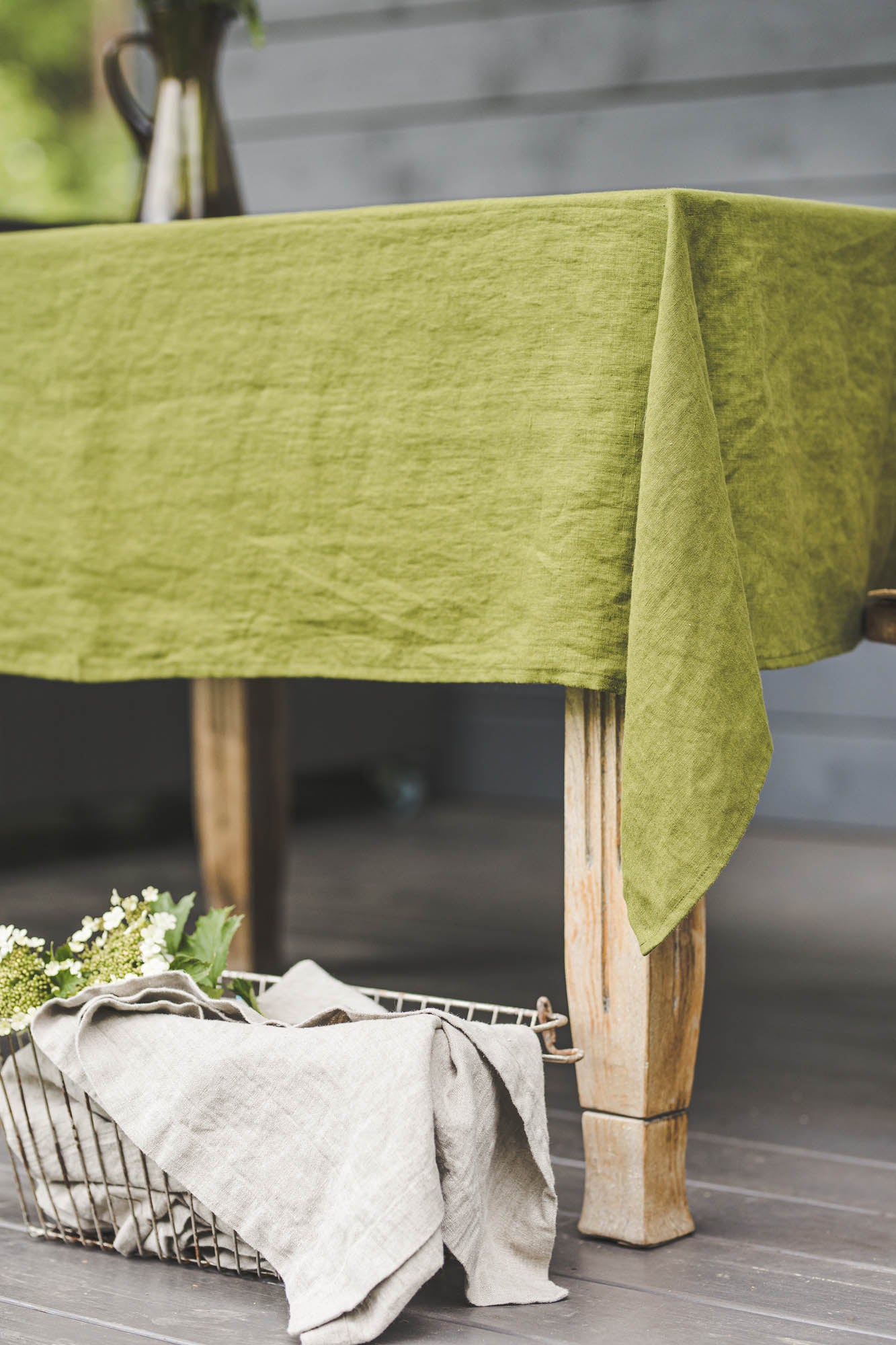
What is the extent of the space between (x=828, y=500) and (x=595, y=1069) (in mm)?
470

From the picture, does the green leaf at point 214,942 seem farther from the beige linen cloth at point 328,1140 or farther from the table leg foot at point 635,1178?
the table leg foot at point 635,1178

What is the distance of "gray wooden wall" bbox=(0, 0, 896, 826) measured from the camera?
299cm

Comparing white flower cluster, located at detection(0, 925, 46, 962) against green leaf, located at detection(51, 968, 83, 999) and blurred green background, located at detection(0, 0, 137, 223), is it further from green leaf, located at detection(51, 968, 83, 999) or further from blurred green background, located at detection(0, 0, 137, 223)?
blurred green background, located at detection(0, 0, 137, 223)

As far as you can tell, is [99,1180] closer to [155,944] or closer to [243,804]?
[155,944]

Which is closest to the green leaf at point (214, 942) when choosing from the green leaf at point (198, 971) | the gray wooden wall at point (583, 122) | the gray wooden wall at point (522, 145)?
the green leaf at point (198, 971)

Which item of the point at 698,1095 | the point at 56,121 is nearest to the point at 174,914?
the point at 698,1095

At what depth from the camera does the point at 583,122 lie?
329 cm

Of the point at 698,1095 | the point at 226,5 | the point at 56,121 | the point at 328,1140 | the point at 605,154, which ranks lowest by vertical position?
the point at 698,1095

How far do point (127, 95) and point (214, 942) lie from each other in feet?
2.69

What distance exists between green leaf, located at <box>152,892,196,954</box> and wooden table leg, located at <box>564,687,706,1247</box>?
0.31 m

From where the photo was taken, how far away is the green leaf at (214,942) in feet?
3.94

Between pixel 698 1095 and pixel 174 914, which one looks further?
pixel 698 1095

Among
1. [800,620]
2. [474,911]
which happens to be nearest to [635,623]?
[800,620]

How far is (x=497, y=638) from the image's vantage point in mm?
1107
